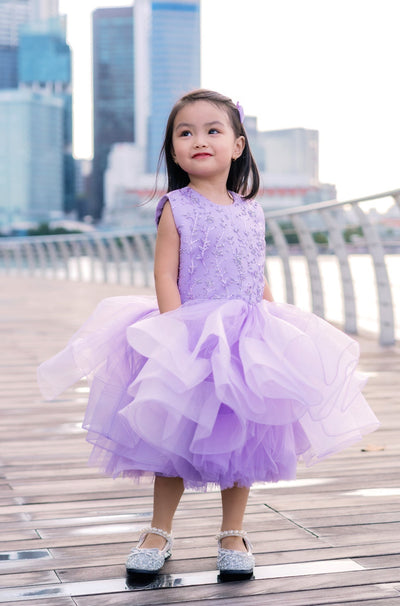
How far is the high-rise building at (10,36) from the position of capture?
166250 mm

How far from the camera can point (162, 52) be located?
16488 cm

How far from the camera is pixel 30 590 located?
5.65 ft

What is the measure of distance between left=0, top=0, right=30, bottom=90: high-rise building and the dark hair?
168839 millimetres

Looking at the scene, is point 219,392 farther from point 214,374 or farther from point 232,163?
point 232,163

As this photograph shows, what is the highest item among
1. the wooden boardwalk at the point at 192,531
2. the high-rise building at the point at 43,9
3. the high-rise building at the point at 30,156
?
the high-rise building at the point at 43,9

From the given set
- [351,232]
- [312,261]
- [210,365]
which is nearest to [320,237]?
[312,261]

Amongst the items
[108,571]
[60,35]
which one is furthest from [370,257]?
[60,35]

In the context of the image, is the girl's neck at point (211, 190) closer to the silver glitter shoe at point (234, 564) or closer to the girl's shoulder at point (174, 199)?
the girl's shoulder at point (174, 199)

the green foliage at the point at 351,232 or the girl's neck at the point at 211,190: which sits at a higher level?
the girl's neck at the point at 211,190

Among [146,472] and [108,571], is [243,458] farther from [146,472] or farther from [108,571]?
[108,571]

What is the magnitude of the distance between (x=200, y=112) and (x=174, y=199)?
0.19 meters

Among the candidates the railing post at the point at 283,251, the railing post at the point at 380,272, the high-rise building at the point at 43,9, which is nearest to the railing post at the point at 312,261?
the railing post at the point at 283,251

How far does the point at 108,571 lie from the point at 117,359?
40 cm

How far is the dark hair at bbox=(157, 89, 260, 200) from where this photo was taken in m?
2.01
